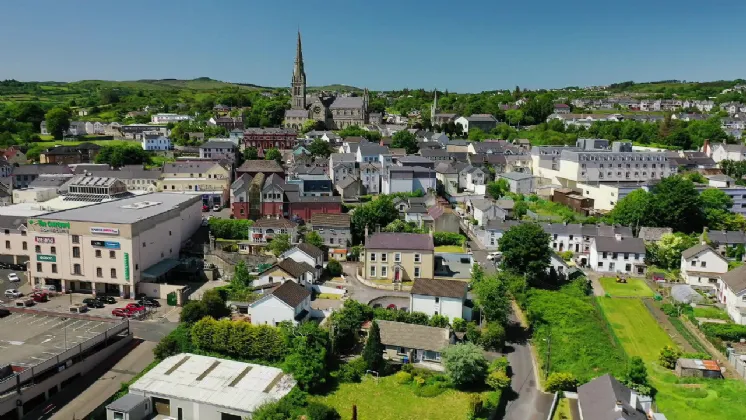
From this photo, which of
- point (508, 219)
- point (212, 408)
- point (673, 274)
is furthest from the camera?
point (508, 219)

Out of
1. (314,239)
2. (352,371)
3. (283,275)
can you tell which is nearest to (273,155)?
(314,239)

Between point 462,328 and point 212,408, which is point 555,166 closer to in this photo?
point 462,328

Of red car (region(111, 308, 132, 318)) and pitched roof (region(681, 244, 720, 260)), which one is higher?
pitched roof (region(681, 244, 720, 260))

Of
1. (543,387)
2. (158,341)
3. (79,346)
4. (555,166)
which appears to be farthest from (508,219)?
(79,346)

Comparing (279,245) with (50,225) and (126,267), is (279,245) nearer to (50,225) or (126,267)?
(126,267)

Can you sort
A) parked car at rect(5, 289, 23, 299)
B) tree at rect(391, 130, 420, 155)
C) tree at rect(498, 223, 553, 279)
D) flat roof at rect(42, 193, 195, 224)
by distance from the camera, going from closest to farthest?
1. parked car at rect(5, 289, 23, 299)
2. flat roof at rect(42, 193, 195, 224)
3. tree at rect(498, 223, 553, 279)
4. tree at rect(391, 130, 420, 155)

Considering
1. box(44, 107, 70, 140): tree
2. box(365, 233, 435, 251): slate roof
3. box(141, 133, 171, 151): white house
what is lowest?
box(365, 233, 435, 251): slate roof

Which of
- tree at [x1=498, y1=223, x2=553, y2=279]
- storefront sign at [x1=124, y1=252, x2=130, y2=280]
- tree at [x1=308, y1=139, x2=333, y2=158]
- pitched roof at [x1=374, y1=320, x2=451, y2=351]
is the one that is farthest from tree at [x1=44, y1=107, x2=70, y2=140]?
pitched roof at [x1=374, y1=320, x2=451, y2=351]

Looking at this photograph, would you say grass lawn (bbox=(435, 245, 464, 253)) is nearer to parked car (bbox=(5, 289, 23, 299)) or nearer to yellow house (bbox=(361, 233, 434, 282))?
yellow house (bbox=(361, 233, 434, 282))
